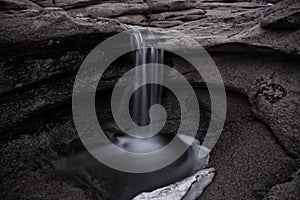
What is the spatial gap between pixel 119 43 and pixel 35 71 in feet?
5.11

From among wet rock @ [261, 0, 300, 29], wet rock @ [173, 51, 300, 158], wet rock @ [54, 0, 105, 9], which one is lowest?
wet rock @ [173, 51, 300, 158]

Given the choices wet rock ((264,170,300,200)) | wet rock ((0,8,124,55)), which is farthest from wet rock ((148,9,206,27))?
wet rock ((264,170,300,200))

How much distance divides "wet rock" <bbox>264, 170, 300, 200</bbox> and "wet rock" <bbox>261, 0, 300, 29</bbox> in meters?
2.23

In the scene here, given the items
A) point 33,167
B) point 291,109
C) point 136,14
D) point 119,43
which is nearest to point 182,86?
point 119,43

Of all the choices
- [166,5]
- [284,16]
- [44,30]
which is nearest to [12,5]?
[44,30]

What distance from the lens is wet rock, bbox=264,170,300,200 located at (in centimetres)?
270

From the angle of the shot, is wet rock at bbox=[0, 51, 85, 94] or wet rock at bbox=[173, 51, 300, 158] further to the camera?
wet rock at bbox=[0, 51, 85, 94]

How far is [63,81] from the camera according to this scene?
4379 millimetres

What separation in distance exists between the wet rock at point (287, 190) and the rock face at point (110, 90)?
11 mm

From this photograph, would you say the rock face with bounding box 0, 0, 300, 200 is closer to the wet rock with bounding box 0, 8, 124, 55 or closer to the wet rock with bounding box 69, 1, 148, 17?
the wet rock with bounding box 0, 8, 124, 55

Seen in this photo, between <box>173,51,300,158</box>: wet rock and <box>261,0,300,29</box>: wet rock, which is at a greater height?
<box>261,0,300,29</box>: wet rock

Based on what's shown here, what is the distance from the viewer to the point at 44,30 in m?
3.92

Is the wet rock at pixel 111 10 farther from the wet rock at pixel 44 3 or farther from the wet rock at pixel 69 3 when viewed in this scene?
the wet rock at pixel 44 3

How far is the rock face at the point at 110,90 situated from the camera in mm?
3299
